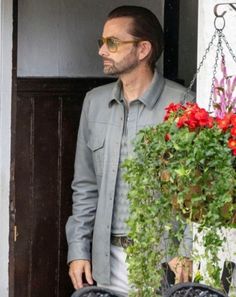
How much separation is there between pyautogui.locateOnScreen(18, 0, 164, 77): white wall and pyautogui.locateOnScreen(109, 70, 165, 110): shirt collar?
32.7 inches

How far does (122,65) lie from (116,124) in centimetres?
26

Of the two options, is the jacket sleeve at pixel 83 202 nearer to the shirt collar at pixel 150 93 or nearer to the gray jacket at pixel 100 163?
the gray jacket at pixel 100 163

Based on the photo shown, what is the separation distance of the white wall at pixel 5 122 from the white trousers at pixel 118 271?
69 cm

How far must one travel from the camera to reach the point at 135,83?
13.4ft

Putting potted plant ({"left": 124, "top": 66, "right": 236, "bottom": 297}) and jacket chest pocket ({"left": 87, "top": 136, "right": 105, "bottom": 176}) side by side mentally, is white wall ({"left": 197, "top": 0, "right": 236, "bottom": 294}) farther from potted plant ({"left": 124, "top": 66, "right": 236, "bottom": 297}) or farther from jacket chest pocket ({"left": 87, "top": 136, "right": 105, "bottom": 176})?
jacket chest pocket ({"left": 87, "top": 136, "right": 105, "bottom": 176})

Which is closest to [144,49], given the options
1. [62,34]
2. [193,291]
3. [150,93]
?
[150,93]

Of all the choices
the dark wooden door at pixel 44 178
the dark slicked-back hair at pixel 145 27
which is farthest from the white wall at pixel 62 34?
the dark slicked-back hair at pixel 145 27

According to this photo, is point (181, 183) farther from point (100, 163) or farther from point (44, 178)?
point (44, 178)

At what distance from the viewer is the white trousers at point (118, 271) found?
404 cm

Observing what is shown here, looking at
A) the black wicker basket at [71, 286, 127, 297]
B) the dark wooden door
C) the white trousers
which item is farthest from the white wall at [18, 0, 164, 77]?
the black wicker basket at [71, 286, 127, 297]

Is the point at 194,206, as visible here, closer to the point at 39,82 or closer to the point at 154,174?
the point at 154,174

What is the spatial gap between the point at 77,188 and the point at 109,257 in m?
Result: 0.40

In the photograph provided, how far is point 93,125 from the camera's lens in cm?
417

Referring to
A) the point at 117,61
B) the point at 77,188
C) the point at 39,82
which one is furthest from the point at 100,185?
the point at 39,82
